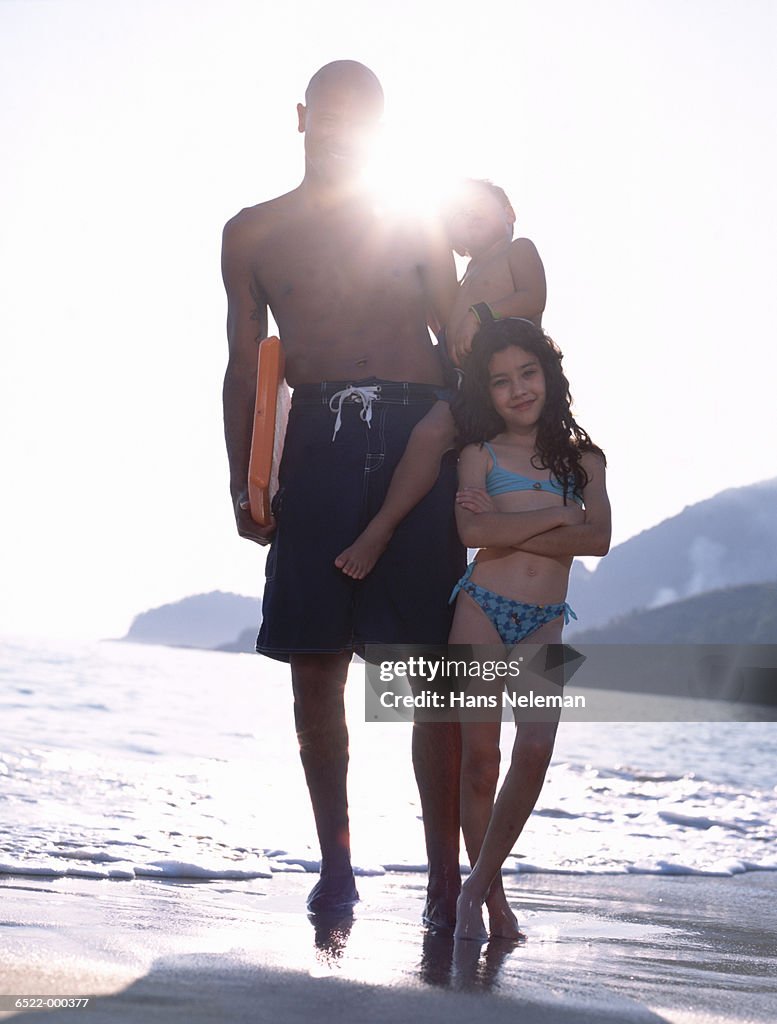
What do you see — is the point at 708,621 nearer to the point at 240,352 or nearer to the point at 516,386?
the point at 240,352

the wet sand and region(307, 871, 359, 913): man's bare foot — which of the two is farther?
region(307, 871, 359, 913): man's bare foot

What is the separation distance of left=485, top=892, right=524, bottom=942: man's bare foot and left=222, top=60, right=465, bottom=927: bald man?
0.67 ft

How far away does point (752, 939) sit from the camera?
3092mm

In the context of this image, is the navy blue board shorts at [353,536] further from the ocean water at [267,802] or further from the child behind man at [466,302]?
the ocean water at [267,802]

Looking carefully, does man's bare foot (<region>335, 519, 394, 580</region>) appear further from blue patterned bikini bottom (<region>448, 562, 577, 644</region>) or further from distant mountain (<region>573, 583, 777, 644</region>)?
distant mountain (<region>573, 583, 777, 644</region>)

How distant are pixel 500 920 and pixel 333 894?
60 centimetres

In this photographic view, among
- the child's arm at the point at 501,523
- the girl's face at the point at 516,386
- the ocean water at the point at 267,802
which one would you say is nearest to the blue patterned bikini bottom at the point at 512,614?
the child's arm at the point at 501,523

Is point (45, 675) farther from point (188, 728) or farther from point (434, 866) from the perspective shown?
point (434, 866)

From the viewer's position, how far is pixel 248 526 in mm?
3115

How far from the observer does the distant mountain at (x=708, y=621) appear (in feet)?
207

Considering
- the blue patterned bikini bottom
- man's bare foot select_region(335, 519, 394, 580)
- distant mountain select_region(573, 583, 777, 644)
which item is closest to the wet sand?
the blue patterned bikini bottom

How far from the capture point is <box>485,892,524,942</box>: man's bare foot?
2576mm

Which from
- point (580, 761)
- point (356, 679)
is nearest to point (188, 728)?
point (580, 761)

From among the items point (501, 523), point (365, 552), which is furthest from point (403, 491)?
point (501, 523)
